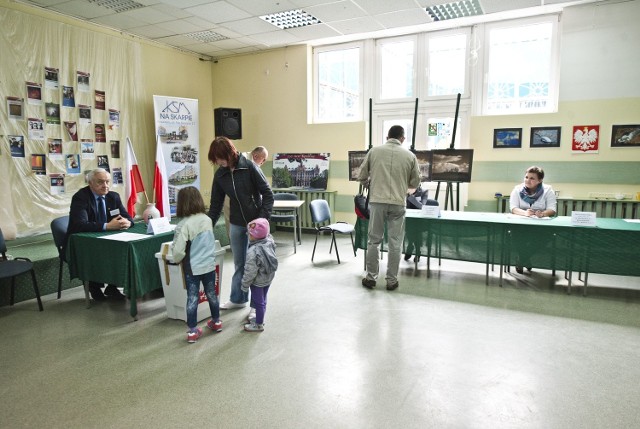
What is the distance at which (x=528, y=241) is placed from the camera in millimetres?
4176

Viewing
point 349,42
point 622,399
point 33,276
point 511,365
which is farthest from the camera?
point 349,42

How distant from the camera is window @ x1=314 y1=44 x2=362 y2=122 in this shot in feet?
23.8

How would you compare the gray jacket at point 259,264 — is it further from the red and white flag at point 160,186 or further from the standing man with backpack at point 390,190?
the red and white flag at point 160,186

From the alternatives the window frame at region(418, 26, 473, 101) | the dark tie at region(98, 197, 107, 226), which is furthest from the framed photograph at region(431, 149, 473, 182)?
the dark tie at region(98, 197, 107, 226)

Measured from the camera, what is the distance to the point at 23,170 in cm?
512

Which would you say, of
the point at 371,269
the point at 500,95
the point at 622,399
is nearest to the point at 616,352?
the point at 622,399

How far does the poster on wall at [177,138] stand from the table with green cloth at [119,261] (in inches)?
131

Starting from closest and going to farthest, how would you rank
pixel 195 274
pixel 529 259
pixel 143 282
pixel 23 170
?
pixel 195 274
pixel 143 282
pixel 529 259
pixel 23 170

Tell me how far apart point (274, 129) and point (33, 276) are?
198 inches

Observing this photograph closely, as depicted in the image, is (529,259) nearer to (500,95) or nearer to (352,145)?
(500,95)

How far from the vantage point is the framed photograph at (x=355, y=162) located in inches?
265

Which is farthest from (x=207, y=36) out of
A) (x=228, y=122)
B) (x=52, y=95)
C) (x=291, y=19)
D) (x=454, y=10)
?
(x=454, y=10)

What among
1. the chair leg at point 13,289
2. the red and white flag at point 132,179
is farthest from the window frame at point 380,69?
the chair leg at point 13,289

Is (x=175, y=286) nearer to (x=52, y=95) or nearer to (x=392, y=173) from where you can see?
(x=392, y=173)
